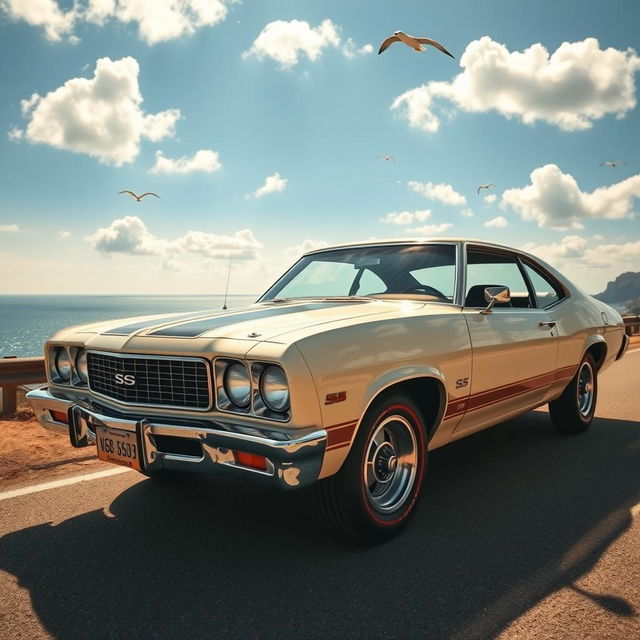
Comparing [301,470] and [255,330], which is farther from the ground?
[255,330]

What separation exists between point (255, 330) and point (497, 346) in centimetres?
182

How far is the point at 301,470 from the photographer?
8.10ft

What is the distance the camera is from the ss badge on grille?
117 inches

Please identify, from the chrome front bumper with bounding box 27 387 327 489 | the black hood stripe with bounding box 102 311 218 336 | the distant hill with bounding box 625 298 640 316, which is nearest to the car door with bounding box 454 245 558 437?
the chrome front bumper with bounding box 27 387 327 489

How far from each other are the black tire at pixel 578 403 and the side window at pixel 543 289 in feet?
2.21

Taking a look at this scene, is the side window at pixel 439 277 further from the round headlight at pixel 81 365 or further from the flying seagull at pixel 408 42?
the flying seagull at pixel 408 42

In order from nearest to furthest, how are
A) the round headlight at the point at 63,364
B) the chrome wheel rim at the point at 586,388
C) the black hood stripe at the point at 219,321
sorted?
1. the black hood stripe at the point at 219,321
2. the round headlight at the point at 63,364
3. the chrome wheel rim at the point at 586,388

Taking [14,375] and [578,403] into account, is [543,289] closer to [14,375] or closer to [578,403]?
[578,403]

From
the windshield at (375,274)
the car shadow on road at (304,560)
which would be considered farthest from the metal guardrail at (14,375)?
the windshield at (375,274)

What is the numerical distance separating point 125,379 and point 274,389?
914 mm

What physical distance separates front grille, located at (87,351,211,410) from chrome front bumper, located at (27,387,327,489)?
11 centimetres

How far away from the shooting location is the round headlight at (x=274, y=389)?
99.9 inches

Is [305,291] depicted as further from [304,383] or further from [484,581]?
[484,581]

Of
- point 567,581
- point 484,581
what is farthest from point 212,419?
point 567,581
